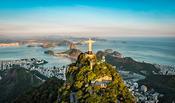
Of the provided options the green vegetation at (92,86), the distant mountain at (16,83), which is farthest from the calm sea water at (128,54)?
the green vegetation at (92,86)

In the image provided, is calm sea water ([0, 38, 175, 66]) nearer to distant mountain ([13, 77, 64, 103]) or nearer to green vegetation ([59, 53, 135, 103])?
distant mountain ([13, 77, 64, 103])

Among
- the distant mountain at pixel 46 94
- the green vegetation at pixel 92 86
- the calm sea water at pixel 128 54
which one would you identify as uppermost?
the green vegetation at pixel 92 86

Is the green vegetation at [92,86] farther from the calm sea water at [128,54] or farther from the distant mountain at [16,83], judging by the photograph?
the calm sea water at [128,54]

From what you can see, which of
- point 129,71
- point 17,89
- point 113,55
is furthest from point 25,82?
point 113,55

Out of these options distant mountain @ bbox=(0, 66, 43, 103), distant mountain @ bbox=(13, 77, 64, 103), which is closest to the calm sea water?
distant mountain @ bbox=(0, 66, 43, 103)

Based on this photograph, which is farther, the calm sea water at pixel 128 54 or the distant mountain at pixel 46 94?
the calm sea water at pixel 128 54

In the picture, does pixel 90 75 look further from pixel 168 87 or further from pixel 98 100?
pixel 168 87
